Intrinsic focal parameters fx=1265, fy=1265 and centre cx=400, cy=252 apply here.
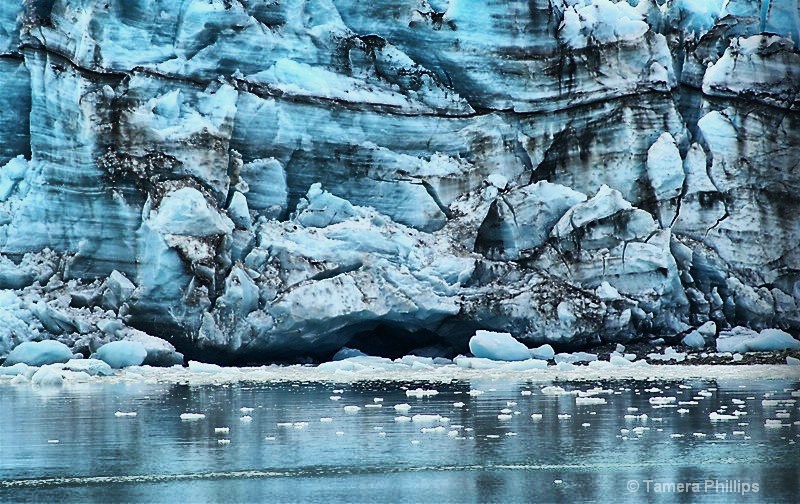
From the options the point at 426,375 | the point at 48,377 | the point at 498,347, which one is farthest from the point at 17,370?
the point at 498,347

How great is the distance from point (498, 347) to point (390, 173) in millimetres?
3557

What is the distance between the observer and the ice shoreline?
52.8ft

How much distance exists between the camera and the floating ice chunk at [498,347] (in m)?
18.6

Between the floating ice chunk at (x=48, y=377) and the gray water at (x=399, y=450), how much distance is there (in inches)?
82.7

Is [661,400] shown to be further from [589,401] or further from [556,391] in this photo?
[556,391]

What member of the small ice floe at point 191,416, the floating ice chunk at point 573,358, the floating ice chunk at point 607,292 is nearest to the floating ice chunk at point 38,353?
the small ice floe at point 191,416

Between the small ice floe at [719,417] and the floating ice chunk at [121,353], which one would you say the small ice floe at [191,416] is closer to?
the small ice floe at [719,417]

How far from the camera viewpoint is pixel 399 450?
9516 millimetres

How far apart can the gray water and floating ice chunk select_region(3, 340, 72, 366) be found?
3795 millimetres

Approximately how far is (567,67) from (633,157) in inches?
75.7

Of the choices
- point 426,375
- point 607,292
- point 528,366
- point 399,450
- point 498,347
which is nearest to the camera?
point 399,450

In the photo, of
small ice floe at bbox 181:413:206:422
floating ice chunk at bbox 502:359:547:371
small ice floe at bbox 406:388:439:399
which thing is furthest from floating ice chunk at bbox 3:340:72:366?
small ice floe at bbox 181:413:206:422

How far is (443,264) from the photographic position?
1964 centimetres

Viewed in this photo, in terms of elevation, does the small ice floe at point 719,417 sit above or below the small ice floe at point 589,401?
below
